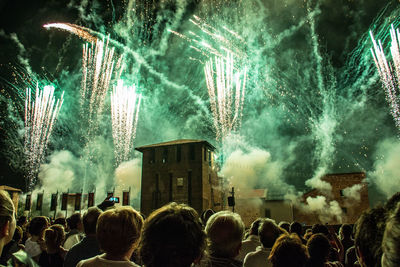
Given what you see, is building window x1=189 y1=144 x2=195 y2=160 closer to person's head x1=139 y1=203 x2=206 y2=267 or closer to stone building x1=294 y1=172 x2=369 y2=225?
stone building x1=294 y1=172 x2=369 y2=225

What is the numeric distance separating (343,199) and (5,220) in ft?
163

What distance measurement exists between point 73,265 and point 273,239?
8.35 feet

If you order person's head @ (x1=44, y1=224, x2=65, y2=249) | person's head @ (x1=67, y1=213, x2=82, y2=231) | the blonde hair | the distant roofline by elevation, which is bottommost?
person's head @ (x1=44, y1=224, x2=65, y2=249)

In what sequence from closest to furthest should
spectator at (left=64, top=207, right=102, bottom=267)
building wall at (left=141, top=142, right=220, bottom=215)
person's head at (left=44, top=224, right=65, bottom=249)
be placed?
spectator at (left=64, top=207, right=102, bottom=267) → person's head at (left=44, top=224, right=65, bottom=249) → building wall at (left=141, top=142, right=220, bottom=215)

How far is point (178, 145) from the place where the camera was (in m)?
44.9

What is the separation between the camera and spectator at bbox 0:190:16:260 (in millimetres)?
1806

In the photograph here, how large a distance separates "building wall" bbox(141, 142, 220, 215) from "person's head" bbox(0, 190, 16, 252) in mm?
39484

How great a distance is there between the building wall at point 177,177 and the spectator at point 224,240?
38444 mm

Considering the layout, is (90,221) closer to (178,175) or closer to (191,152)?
(178,175)

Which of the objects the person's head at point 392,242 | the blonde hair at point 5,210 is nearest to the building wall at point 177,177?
the blonde hair at point 5,210

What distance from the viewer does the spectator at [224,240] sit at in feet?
8.59

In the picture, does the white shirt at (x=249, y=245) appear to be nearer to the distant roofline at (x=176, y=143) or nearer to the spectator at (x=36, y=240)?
the spectator at (x=36, y=240)

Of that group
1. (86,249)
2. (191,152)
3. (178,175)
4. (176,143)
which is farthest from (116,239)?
(176,143)

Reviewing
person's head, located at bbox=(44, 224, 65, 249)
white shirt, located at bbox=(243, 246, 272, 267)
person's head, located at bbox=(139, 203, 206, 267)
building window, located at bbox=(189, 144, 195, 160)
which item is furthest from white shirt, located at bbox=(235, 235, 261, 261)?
building window, located at bbox=(189, 144, 195, 160)
